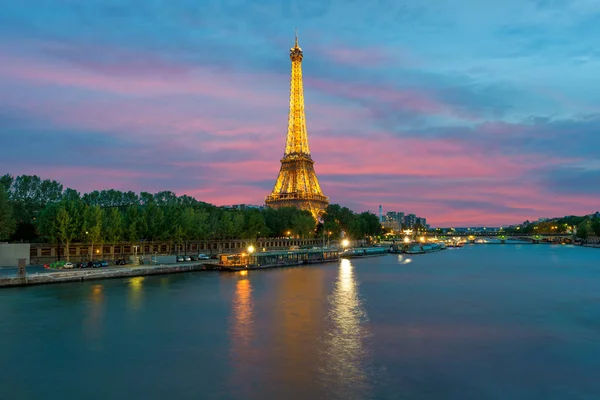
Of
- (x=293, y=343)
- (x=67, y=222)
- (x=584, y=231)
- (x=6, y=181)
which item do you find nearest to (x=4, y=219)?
(x=67, y=222)

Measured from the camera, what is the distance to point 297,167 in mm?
130375

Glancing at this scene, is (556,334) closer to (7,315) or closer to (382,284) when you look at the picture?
(382,284)

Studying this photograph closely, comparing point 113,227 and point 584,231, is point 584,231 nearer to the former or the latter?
point 584,231

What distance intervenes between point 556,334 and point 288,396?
18253mm

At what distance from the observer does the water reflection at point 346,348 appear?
20.0m

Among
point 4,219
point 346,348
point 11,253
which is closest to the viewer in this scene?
point 346,348

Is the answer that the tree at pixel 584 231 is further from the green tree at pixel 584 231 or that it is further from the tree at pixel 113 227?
the tree at pixel 113 227

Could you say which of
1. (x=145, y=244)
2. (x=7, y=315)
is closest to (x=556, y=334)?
(x=7, y=315)

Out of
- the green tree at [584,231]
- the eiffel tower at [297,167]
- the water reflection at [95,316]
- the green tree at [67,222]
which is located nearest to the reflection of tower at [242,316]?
the water reflection at [95,316]

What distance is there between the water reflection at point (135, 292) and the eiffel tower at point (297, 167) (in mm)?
77861

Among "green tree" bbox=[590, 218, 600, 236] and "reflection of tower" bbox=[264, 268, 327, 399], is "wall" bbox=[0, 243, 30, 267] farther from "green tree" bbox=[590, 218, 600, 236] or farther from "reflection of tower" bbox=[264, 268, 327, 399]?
"green tree" bbox=[590, 218, 600, 236]

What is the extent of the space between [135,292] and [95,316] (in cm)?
1064

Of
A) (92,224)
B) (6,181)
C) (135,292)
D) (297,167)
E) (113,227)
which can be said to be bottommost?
(135,292)

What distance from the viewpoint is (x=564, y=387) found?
2031 cm
